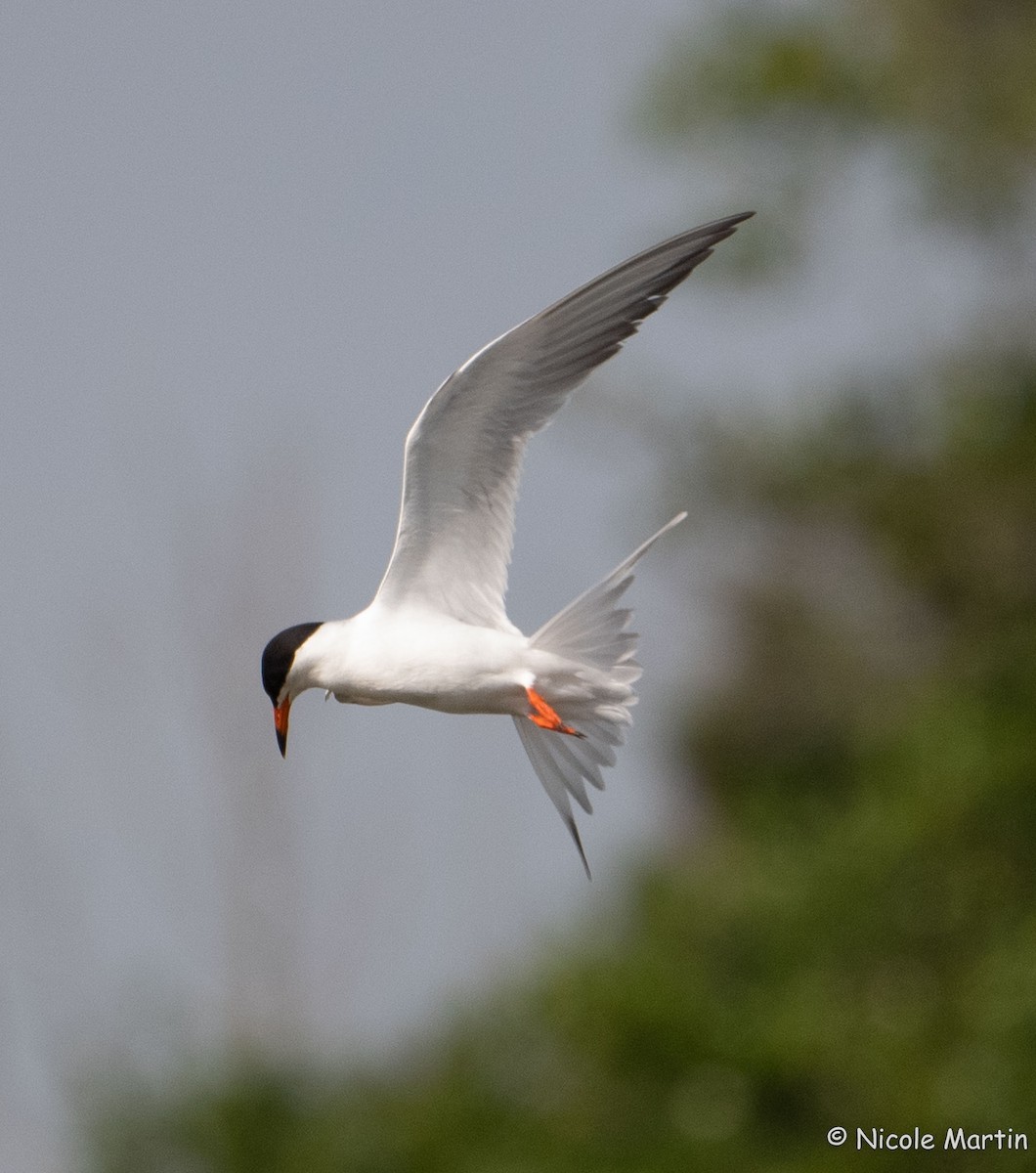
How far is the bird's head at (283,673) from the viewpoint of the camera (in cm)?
392

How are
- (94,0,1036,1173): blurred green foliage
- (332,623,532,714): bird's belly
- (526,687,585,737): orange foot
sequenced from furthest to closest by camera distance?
(94,0,1036,1173): blurred green foliage, (526,687,585,737): orange foot, (332,623,532,714): bird's belly

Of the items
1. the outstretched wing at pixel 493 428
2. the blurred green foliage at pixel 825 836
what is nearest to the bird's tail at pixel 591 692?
the outstretched wing at pixel 493 428

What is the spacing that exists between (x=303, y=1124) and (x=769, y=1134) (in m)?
2.57

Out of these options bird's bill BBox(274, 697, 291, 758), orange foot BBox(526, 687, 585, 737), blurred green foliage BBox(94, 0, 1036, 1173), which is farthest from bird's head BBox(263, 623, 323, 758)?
blurred green foliage BBox(94, 0, 1036, 1173)

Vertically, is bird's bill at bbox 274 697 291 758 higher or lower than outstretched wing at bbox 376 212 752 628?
lower

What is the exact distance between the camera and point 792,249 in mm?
13859

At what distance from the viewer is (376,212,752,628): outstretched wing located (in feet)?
12.5

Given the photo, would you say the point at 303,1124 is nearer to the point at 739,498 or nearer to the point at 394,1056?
the point at 394,1056

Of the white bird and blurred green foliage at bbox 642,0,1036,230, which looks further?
blurred green foliage at bbox 642,0,1036,230

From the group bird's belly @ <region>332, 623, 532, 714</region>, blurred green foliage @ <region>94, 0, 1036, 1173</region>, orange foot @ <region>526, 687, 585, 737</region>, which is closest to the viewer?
bird's belly @ <region>332, 623, 532, 714</region>

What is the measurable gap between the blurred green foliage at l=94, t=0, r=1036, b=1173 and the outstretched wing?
4858 mm

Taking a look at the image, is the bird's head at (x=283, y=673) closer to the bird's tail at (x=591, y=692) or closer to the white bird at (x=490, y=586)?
the white bird at (x=490, y=586)

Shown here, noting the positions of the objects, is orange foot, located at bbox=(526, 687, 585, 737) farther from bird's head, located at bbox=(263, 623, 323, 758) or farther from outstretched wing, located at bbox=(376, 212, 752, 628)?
bird's head, located at bbox=(263, 623, 323, 758)

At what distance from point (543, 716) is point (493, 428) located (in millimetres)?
570
